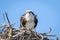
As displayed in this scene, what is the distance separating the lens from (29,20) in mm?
12133

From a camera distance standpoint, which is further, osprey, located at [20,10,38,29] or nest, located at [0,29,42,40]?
osprey, located at [20,10,38,29]

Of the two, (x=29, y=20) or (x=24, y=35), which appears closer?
(x=24, y=35)

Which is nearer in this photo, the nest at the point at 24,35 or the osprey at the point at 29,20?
the nest at the point at 24,35

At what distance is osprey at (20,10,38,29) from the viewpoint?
12133mm

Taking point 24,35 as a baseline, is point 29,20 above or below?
above

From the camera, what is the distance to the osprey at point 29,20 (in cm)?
1213

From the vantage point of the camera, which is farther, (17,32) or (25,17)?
(25,17)

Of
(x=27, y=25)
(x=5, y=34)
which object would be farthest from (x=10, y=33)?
(x=27, y=25)

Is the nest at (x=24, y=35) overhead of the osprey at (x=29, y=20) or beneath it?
beneath

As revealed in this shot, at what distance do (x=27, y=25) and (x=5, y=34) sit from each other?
141 cm

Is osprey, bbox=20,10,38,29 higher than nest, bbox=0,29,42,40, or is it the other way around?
osprey, bbox=20,10,38,29

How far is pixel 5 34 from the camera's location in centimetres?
1080

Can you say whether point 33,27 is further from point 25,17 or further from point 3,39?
point 3,39

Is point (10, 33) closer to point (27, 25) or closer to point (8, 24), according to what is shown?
point (8, 24)
